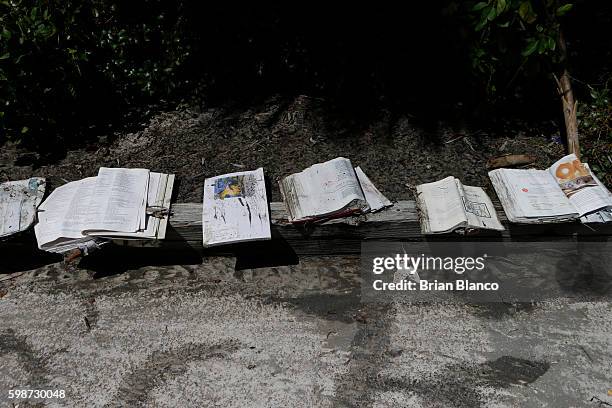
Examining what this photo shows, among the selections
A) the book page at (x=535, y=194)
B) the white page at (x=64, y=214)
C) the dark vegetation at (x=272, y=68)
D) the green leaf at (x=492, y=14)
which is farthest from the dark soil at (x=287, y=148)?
the green leaf at (x=492, y=14)

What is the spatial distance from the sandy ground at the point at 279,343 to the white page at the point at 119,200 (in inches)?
15.3

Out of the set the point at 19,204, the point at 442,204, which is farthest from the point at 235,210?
the point at 19,204

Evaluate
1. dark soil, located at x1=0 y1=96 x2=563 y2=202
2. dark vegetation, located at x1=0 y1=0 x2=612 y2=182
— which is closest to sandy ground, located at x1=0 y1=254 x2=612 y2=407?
dark soil, located at x1=0 y1=96 x2=563 y2=202

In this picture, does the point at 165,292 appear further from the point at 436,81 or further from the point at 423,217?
the point at 436,81

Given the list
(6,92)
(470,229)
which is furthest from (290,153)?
(6,92)

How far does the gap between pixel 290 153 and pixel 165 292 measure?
118cm

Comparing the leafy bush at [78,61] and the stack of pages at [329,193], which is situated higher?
the leafy bush at [78,61]

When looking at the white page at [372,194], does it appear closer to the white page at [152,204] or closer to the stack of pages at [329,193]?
the stack of pages at [329,193]

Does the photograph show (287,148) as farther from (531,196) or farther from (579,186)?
(579,186)

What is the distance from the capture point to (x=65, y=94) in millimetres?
3707

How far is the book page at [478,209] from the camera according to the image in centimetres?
284

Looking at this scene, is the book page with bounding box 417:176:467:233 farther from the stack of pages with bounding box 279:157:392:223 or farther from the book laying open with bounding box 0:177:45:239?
the book laying open with bounding box 0:177:45:239

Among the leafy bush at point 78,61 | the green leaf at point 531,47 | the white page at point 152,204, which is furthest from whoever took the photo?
the leafy bush at point 78,61

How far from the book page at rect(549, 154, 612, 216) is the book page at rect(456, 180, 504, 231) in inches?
16.6
